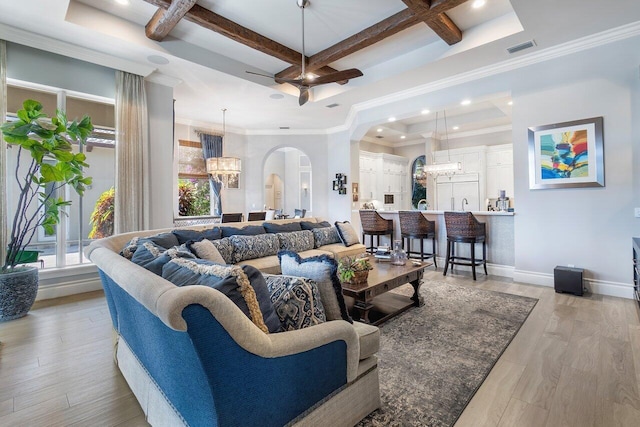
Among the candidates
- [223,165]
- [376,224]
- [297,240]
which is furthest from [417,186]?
Result: [297,240]

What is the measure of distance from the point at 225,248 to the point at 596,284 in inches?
188

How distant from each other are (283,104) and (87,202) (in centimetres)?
378

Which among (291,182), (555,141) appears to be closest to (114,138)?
(555,141)

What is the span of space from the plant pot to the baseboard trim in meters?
6.26

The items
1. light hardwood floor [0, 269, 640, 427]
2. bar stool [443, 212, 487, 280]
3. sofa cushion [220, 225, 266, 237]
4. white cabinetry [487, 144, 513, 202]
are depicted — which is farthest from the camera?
white cabinetry [487, 144, 513, 202]

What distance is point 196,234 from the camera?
12.2ft

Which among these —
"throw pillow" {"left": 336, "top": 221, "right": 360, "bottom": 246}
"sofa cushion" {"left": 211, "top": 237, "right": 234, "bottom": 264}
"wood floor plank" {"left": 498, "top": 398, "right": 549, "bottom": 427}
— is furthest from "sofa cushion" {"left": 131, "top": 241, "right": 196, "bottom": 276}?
"throw pillow" {"left": 336, "top": 221, "right": 360, "bottom": 246}

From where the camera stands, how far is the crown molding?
11.5 ft

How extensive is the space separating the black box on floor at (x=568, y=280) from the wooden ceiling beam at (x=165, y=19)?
5371 millimetres

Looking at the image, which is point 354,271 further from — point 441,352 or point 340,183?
Answer: point 340,183

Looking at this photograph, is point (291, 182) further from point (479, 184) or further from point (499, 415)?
point (499, 415)

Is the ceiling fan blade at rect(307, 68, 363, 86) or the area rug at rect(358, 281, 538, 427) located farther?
the ceiling fan blade at rect(307, 68, 363, 86)

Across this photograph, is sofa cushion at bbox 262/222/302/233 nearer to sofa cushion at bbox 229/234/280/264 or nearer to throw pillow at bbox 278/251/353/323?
sofa cushion at bbox 229/234/280/264

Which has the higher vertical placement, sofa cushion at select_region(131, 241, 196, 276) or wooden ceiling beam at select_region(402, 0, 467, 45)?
wooden ceiling beam at select_region(402, 0, 467, 45)
